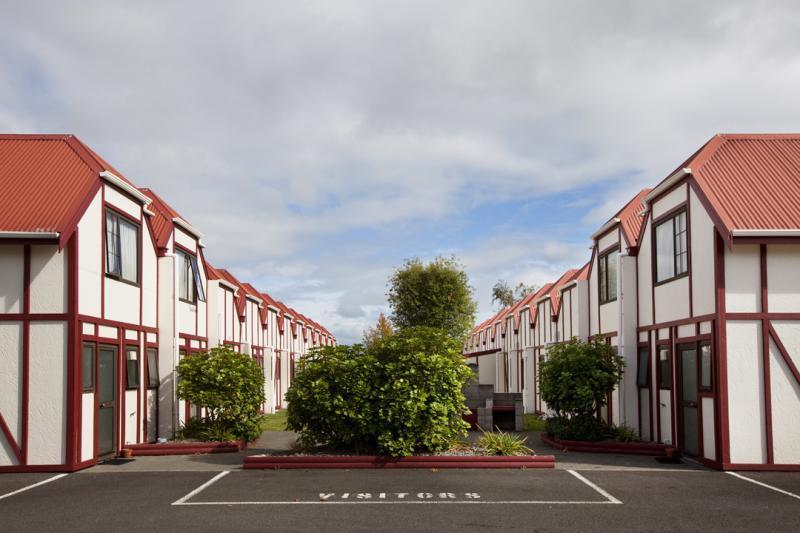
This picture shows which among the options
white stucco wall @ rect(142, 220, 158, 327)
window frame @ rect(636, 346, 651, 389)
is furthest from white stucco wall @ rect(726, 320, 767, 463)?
white stucco wall @ rect(142, 220, 158, 327)

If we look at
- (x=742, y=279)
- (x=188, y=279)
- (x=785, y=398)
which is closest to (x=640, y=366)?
(x=785, y=398)

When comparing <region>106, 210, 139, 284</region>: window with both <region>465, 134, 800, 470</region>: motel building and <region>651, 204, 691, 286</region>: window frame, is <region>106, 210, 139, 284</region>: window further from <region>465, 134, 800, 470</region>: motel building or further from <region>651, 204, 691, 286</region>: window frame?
<region>651, 204, 691, 286</region>: window frame

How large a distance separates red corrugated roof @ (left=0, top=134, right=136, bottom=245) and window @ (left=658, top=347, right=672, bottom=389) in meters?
12.5

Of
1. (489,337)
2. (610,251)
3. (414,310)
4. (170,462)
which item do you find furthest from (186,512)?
(489,337)

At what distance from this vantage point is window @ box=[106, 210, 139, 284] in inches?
698

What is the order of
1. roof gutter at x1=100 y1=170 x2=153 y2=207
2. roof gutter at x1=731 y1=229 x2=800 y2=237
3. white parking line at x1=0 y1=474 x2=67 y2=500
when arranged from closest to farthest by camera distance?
white parking line at x1=0 y1=474 x2=67 y2=500, roof gutter at x1=731 y1=229 x2=800 y2=237, roof gutter at x1=100 y1=170 x2=153 y2=207

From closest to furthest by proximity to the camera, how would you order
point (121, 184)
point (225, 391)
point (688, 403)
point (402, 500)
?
point (402, 500)
point (688, 403)
point (121, 184)
point (225, 391)

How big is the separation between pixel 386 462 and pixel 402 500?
3576 mm

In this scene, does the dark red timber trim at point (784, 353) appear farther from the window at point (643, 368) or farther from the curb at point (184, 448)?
the curb at point (184, 448)

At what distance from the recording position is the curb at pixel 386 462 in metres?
15.9

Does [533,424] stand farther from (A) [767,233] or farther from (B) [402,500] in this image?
(B) [402,500]

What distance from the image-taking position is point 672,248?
18469 mm

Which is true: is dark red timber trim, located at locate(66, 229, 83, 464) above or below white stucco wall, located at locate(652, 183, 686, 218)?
below

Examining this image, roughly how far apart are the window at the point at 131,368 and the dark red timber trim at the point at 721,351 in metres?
12.2
